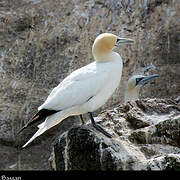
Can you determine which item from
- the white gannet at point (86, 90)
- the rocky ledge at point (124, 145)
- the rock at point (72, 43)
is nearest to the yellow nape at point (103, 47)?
the white gannet at point (86, 90)

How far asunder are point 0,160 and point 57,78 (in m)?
2.31

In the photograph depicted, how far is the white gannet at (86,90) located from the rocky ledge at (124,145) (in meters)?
0.22

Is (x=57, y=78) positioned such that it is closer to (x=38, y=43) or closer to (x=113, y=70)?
(x=38, y=43)

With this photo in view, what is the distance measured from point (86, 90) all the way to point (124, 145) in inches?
29.5

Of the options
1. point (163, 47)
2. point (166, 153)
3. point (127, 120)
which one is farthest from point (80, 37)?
point (166, 153)

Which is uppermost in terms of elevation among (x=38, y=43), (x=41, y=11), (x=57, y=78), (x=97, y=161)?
(x=41, y=11)

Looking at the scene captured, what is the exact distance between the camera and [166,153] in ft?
16.9

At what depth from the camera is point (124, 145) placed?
5.10 meters

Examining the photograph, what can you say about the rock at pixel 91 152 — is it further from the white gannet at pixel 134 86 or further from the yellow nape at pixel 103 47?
the white gannet at pixel 134 86

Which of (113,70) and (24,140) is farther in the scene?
(24,140)

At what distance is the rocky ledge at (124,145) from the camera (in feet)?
15.7

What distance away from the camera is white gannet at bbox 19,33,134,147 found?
5133 millimetres

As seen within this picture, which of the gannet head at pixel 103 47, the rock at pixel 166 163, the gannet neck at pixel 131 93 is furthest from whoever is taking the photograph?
the gannet neck at pixel 131 93

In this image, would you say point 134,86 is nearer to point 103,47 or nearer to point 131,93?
point 131,93
